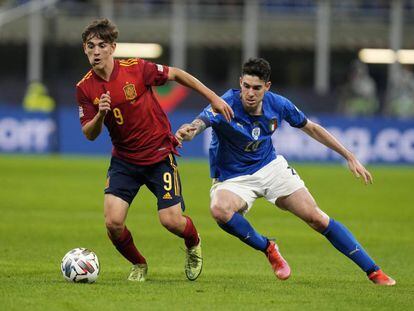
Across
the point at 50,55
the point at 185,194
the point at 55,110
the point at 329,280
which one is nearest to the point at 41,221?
the point at 185,194

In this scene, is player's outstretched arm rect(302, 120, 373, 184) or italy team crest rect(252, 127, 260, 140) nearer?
player's outstretched arm rect(302, 120, 373, 184)

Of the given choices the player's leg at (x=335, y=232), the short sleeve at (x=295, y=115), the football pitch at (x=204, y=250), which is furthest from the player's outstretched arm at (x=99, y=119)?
the player's leg at (x=335, y=232)

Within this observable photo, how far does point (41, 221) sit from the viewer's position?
15.9 metres

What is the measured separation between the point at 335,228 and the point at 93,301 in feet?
8.48

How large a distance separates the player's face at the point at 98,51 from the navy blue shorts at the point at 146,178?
3.06 feet

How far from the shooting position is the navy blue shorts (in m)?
9.48

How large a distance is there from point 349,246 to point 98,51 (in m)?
2.92

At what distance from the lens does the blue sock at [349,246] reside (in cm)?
962

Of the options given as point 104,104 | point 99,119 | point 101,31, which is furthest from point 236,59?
point 104,104

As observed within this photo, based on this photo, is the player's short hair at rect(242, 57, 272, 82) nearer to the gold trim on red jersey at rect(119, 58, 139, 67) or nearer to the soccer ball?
the gold trim on red jersey at rect(119, 58, 139, 67)

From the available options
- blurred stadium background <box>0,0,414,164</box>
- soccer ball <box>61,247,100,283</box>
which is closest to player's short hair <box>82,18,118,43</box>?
soccer ball <box>61,247,100,283</box>

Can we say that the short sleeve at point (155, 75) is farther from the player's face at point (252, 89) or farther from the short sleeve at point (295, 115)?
the short sleeve at point (295, 115)

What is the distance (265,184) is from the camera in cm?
991

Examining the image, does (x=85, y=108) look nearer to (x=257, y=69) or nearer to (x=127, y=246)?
(x=127, y=246)
